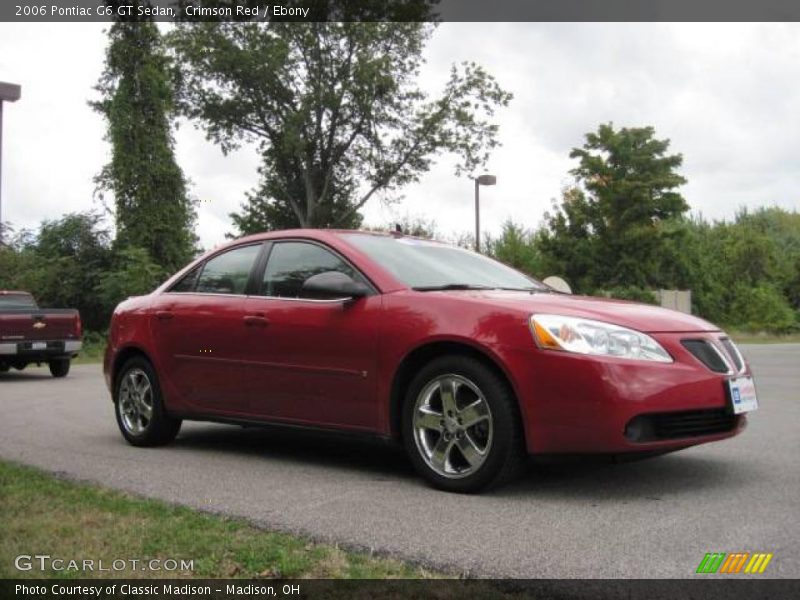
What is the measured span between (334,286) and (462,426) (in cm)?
112

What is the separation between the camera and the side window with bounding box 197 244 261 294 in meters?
6.39

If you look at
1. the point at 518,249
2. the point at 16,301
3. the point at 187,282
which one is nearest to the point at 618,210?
the point at 518,249

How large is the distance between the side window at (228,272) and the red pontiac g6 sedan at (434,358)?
0.01 meters

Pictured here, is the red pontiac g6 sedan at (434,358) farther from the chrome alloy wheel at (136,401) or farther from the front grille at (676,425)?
the chrome alloy wheel at (136,401)

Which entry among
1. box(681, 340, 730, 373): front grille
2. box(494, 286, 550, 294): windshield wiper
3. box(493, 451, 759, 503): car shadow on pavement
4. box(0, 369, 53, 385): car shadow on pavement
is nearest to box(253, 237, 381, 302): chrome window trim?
box(494, 286, 550, 294): windshield wiper

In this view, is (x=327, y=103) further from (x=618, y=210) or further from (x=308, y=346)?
(x=308, y=346)

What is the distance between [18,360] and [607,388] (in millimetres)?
13671

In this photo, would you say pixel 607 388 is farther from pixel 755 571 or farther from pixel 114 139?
pixel 114 139

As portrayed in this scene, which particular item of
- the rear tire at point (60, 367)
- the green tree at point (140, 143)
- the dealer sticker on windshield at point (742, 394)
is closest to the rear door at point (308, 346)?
the dealer sticker on windshield at point (742, 394)

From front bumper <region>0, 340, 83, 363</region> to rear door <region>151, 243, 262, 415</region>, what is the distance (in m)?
9.67

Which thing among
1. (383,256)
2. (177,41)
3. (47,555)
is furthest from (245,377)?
(177,41)

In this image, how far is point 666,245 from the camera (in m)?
42.8

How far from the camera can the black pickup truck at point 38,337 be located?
15398mm

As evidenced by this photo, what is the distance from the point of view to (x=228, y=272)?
656cm
